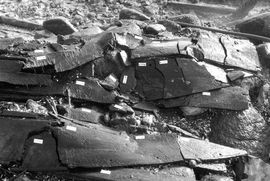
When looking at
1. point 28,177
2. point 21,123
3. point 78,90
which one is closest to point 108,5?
point 78,90

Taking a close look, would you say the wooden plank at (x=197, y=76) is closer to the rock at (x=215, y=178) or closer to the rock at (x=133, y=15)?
the rock at (x=215, y=178)

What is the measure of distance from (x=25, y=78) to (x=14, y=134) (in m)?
0.92

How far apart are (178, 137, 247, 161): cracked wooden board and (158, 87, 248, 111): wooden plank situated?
627 mm

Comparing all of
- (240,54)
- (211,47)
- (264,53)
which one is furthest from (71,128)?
(264,53)

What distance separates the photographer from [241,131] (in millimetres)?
4730

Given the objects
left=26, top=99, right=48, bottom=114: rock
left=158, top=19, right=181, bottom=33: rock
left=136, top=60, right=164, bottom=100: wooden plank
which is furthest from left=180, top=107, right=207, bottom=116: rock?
left=26, top=99, right=48, bottom=114: rock

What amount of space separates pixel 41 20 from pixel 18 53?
2.97 metres

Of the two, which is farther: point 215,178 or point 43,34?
point 43,34

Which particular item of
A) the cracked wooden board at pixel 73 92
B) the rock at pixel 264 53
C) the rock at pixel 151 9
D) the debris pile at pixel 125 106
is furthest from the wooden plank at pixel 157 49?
the rock at pixel 151 9

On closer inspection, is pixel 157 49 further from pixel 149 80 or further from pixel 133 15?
pixel 133 15

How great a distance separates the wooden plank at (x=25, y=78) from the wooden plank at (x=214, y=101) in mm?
1808

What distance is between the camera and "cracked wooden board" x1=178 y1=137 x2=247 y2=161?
421 cm

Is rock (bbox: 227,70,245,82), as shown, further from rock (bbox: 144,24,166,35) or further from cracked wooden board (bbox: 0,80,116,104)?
cracked wooden board (bbox: 0,80,116,104)

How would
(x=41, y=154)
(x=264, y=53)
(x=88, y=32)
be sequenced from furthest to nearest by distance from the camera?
(x=264, y=53) → (x=88, y=32) → (x=41, y=154)
